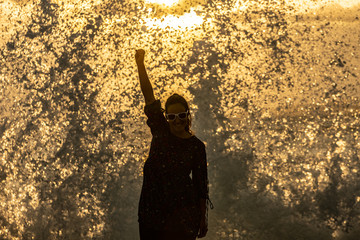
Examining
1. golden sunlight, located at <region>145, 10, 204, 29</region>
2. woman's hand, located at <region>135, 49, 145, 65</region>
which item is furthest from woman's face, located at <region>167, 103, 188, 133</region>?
golden sunlight, located at <region>145, 10, 204, 29</region>

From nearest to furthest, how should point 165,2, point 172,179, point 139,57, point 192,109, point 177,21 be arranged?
point 172,179
point 139,57
point 192,109
point 177,21
point 165,2

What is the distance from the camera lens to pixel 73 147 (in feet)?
16.6

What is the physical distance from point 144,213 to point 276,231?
3.38 metres

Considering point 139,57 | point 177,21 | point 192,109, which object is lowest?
point 139,57

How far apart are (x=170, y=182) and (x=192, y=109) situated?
361 centimetres

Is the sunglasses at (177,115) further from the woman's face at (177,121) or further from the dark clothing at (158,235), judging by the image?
the dark clothing at (158,235)

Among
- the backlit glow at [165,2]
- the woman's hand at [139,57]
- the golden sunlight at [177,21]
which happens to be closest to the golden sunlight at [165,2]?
the backlit glow at [165,2]

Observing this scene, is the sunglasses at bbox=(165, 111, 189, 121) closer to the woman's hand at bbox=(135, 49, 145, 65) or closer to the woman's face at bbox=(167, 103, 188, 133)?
the woman's face at bbox=(167, 103, 188, 133)

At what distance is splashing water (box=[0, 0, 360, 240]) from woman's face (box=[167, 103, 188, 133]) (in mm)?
3169

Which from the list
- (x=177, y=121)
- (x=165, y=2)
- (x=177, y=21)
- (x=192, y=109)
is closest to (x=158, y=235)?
(x=177, y=121)

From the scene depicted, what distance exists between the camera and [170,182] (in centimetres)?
189

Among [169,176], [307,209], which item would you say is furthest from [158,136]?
[307,209]

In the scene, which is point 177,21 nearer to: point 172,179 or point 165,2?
point 165,2

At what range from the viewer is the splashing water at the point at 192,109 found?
4945 millimetres
